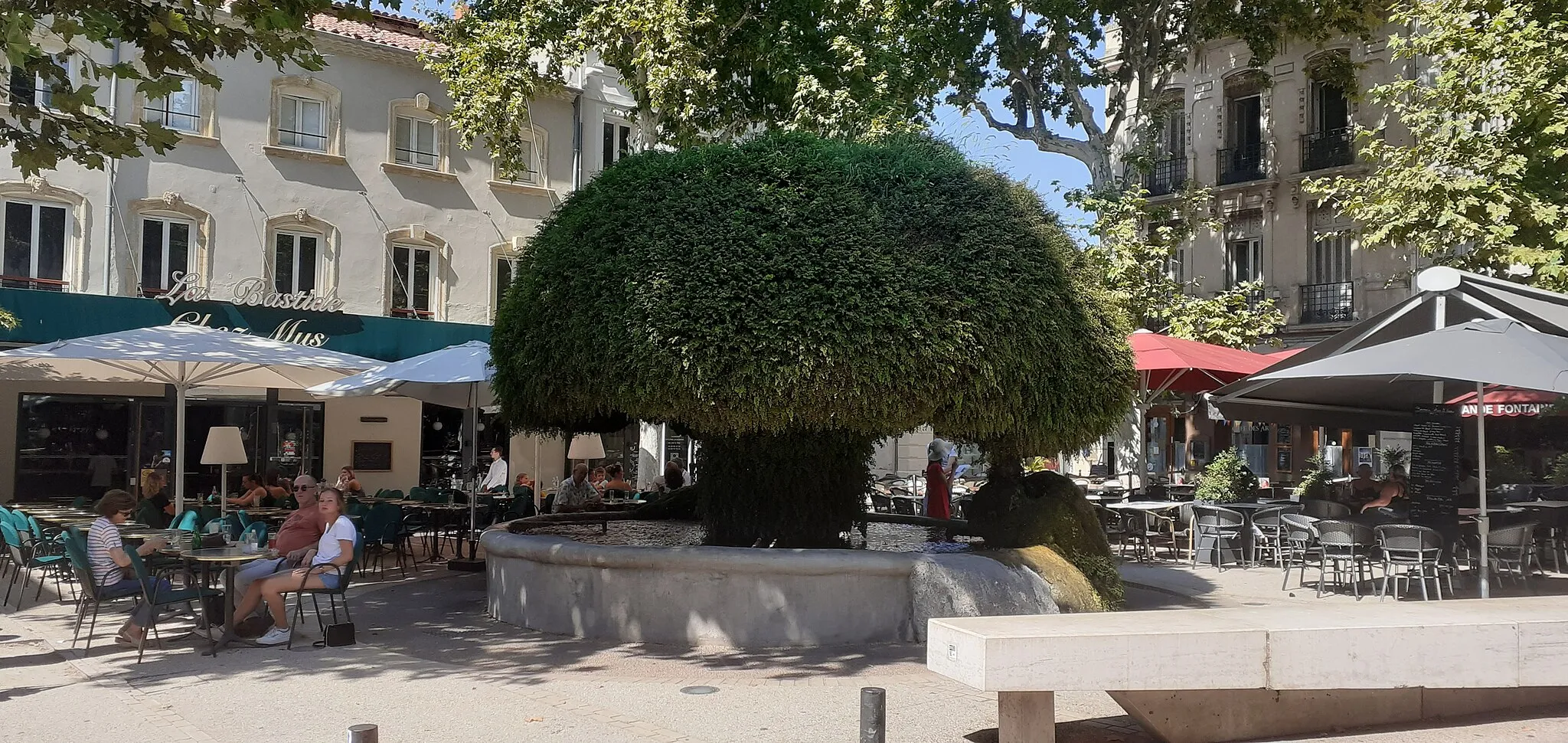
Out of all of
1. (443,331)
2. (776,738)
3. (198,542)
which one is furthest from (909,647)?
(443,331)

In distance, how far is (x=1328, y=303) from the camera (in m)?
26.7

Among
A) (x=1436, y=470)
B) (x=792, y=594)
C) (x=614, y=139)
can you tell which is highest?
(x=614, y=139)

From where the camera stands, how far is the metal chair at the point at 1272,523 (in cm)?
1403

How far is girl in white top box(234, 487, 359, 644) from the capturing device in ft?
29.1

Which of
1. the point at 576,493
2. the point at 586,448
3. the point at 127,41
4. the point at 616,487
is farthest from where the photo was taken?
the point at 616,487

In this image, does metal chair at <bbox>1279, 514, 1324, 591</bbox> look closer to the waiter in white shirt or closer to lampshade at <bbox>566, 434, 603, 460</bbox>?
lampshade at <bbox>566, 434, 603, 460</bbox>

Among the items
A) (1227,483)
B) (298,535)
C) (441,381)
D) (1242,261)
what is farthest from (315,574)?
(1242,261)

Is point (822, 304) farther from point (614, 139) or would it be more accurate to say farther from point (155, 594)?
point (614, 139)

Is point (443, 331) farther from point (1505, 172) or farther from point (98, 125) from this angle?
point (1505, 172)

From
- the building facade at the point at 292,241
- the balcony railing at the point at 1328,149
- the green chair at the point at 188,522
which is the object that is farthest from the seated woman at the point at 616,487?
the balcony railing at the point at 1328,149

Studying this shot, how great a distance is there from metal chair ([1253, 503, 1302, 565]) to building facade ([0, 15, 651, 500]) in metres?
11.7

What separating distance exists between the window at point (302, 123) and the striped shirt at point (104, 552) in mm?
14344

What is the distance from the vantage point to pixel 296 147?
21828mm

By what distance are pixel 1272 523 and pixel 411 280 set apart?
1651 centimetres
